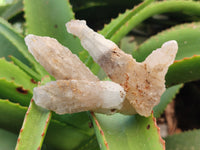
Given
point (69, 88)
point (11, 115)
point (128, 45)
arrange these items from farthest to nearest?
point (128, 45), point (11, 115), point (69, 88)

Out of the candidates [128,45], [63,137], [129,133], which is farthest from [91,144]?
[128,45]

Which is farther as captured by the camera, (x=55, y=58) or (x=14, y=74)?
(x=14, y=74)

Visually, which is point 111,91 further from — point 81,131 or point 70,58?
point 81,131

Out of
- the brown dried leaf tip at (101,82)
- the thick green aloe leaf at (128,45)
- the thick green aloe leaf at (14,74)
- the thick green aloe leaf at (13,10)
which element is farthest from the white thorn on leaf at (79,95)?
the thick green aloe leaf at (13,10)

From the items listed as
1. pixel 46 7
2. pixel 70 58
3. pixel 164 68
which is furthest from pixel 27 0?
pixel 164 68

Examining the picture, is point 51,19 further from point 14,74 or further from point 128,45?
point 128,45

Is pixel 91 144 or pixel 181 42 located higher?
pixel 181 42

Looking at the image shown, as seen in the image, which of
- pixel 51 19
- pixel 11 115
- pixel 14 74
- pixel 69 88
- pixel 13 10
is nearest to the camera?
pixel 69 88
